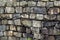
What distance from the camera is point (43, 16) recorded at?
3.03 meters

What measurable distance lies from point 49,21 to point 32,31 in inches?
13.9

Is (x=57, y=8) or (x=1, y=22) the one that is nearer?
(x=57, y=8)

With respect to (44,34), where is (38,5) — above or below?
above

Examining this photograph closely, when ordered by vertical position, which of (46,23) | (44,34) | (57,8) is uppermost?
(57,8)

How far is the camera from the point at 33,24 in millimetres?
3061

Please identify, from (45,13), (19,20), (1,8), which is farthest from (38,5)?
(1,8)

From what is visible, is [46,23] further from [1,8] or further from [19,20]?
[1,8]

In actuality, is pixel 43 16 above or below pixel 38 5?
below

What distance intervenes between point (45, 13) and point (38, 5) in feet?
0.62

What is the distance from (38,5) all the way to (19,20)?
45cm

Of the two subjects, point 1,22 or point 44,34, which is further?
point 1,22

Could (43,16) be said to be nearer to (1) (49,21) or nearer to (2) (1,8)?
(1) (49,21)

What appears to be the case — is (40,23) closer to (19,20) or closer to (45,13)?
(45,13)

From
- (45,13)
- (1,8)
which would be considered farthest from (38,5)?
(1,8)
